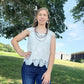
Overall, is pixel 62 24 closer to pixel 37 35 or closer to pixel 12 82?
pixel 12 82

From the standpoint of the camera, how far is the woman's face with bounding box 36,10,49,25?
8.55 feet

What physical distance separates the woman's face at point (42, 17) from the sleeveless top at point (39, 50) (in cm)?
25

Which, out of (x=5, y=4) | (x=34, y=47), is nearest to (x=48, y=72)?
(x=34, y=47)

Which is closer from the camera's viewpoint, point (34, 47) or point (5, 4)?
point (34, 47)

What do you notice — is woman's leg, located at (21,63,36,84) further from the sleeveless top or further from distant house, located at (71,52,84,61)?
distant house, located at (71,52,84,61)

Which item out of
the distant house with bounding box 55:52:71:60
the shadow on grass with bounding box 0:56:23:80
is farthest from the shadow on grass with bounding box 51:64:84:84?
the distant house with bounding box 55:52:71:60

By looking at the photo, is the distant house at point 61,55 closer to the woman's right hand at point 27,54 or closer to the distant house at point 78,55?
the distant house at point 78,55

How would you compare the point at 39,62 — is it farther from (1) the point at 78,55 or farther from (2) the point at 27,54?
(1) the point at 78,55

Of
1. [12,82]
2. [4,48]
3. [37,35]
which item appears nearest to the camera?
[37,35]

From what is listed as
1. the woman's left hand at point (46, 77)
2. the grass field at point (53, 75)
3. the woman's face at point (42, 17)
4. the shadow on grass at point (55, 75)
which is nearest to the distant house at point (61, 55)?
the grass field at point (53, 75)

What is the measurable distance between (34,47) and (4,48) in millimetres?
60312

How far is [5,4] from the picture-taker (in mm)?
12594

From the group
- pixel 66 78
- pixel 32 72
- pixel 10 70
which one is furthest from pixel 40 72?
pixel 10 70

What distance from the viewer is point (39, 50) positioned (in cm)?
253
